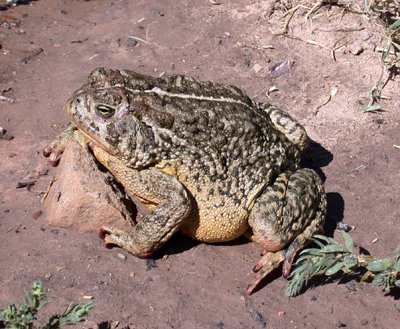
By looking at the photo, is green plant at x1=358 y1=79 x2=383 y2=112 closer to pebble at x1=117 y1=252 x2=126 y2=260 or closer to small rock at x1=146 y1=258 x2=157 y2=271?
small rock at x1=146 y1=258 x2=157 y2=271

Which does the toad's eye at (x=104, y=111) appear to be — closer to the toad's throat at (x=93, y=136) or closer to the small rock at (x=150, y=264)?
the toad's throat at (x=93, y=136)

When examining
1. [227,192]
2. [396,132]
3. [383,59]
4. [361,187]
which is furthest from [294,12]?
[227,192]

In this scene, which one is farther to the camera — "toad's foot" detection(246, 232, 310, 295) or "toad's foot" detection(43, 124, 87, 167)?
"toad's foot" detection(43, 124, 87, 167)

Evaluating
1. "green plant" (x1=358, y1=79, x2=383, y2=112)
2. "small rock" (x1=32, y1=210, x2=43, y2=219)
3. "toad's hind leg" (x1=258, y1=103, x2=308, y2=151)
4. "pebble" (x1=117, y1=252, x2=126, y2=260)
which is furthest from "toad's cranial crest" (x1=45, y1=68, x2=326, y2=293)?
"green plant" (x1=358, y1=79, x2=383, y2=112)

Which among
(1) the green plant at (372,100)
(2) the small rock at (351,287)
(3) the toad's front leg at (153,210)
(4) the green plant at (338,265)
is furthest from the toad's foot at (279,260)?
(1) the green plant at (372,100)

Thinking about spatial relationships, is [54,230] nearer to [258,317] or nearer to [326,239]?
[258,317]

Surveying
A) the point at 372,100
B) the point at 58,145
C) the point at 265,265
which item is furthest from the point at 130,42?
the point at 265,265
